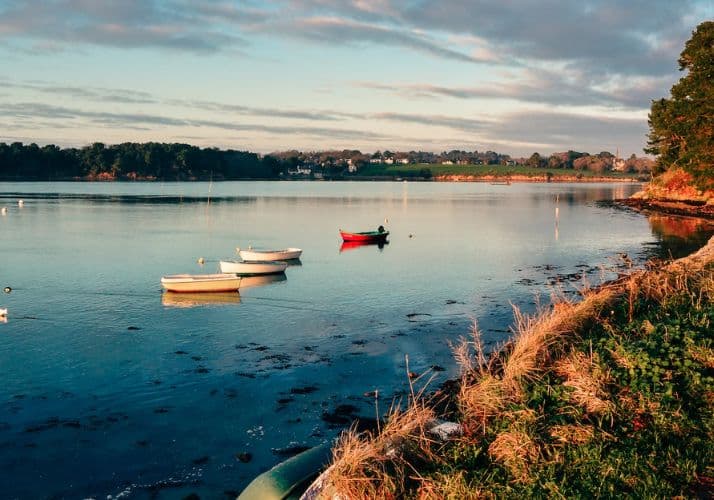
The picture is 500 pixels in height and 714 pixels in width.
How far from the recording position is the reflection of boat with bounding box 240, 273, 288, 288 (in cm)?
3135

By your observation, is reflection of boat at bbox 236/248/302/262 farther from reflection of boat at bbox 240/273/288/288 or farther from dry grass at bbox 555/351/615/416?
dry grass at bbox 555/351/615/416

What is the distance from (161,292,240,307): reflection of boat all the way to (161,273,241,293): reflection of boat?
24 cm

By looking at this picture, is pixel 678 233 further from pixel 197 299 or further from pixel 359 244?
pixel 197 299

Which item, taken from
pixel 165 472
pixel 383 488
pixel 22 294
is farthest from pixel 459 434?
pixel 22 294

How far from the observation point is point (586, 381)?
34.1 ft

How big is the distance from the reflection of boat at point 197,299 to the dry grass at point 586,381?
1785 cm

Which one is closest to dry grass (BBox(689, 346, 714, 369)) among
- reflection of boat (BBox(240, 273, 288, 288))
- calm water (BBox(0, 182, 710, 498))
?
calm water (BBox(0, 182, 710, 498))

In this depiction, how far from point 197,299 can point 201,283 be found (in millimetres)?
918

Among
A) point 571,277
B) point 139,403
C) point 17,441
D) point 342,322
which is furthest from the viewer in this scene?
point 571,277

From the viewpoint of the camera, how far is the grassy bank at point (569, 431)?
7957mm

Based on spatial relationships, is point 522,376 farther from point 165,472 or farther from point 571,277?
point 571,277

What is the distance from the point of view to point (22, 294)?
27391mm

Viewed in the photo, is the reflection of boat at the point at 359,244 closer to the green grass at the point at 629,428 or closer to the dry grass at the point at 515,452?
the green grass at the point at 629,428

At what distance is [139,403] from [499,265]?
1047 inches
